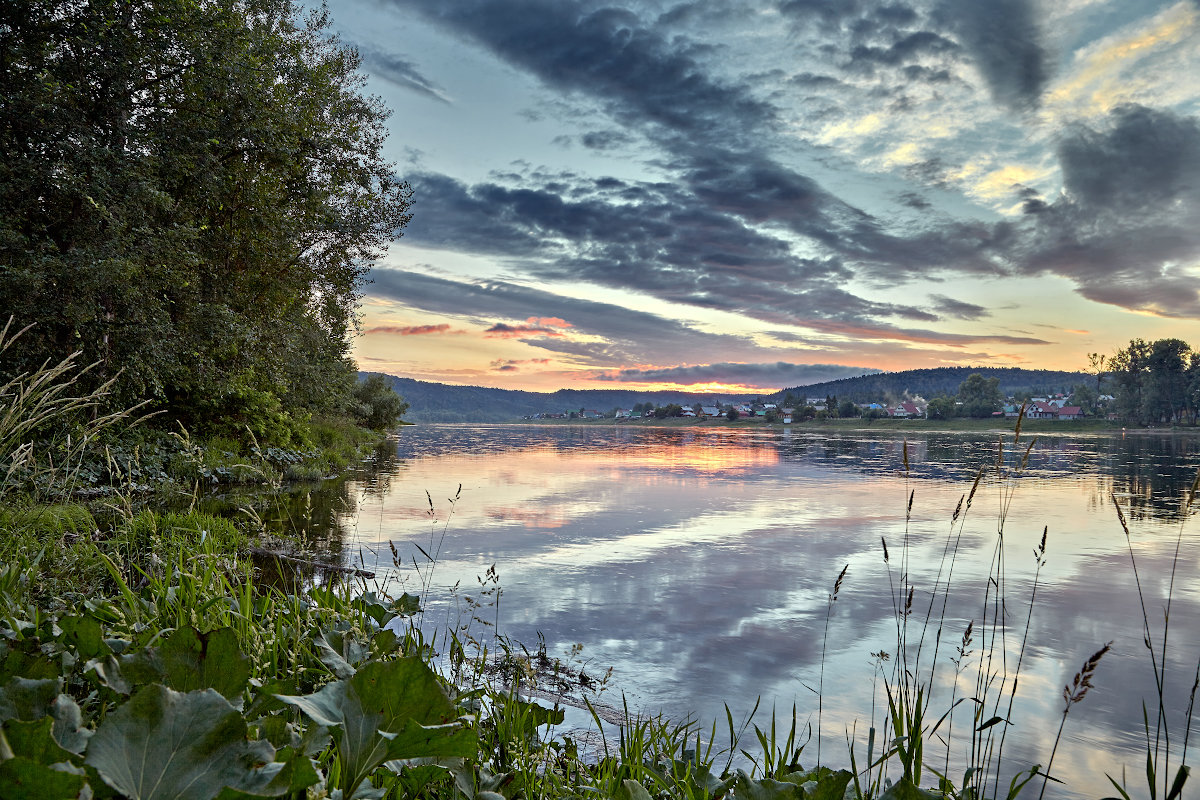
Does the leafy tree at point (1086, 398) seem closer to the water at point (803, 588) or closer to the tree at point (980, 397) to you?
the tree at point (980, 397)

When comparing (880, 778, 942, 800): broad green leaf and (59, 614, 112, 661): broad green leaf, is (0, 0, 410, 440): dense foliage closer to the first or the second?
(59, 614, 112, 661): broad green leaf

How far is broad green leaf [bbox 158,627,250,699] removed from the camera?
133 centimetres

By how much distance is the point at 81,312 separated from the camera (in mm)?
12656

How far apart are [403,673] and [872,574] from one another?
32.2 ft

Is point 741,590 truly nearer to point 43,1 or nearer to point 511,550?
point 511,550

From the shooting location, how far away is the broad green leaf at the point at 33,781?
73 cm

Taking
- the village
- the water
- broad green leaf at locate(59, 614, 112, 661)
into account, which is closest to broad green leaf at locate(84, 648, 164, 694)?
broad green leaf at locate(59, 614, 112, 661)

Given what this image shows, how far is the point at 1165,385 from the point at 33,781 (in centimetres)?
10504

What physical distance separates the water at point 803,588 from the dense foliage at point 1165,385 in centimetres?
7918

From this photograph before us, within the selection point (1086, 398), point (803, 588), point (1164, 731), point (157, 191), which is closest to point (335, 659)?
point (1164, 731)

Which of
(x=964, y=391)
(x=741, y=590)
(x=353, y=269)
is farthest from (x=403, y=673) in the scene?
(x=964, y=391)

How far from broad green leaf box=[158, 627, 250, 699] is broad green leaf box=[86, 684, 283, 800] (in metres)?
0.38

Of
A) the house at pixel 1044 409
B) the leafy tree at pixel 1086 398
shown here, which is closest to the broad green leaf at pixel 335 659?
the leafy tree at pixel 1086 398

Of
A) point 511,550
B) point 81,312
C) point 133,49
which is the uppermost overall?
point 133,49
